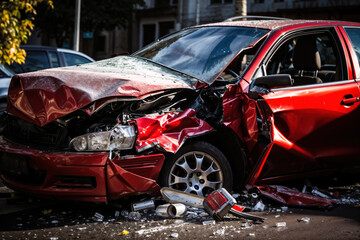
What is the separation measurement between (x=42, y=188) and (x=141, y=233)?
3.00 ft

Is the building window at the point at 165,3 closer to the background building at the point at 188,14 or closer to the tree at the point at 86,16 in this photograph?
the background building at the point at 188,14

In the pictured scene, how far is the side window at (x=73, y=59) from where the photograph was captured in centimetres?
937

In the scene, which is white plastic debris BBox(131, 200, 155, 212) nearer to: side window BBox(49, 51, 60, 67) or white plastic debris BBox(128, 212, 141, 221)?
white plastic debris BBox(128, 212, 141, 221)

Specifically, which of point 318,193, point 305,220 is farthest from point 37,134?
point 318,193

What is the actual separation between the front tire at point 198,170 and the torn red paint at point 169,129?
0.11m

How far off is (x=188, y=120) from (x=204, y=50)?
1045 mm

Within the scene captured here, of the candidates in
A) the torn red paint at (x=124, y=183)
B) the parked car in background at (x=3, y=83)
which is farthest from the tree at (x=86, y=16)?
the torn red paint at (x=124, y=183)

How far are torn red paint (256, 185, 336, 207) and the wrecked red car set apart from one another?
95 mm

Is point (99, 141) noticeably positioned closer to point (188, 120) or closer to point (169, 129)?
point (169, 129)

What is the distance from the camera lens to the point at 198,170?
4188mm

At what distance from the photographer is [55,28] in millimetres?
24797

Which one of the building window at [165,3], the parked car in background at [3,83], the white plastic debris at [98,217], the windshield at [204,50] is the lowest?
the white plastic debris at [98,217]

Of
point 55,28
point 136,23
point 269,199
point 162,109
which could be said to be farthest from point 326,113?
point 136,23

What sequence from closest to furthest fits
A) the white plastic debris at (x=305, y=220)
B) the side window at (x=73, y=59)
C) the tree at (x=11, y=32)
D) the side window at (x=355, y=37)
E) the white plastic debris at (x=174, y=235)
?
the white plastic debris at (x=174, y=235), the white plastic debris at (x=305, y=220), the side window at (x=355, y=37), the tree at (x=11, y=32), the side window at (x=73, y=59)
